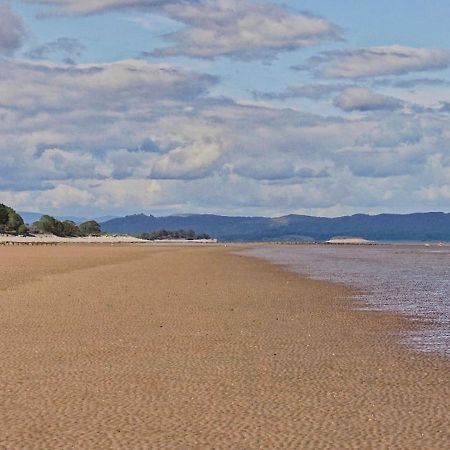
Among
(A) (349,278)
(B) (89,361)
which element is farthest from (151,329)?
(A) (349,278)

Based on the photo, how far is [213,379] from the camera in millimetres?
15742

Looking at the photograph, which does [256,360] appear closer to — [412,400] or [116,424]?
[412,400]

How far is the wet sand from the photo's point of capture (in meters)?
11.6

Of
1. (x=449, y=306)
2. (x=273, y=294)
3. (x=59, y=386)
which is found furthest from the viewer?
(x=273, y=294)

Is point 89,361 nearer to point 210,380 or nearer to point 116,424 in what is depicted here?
point 210,380

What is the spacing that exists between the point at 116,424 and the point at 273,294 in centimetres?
2453

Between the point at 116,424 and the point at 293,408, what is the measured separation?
306cm

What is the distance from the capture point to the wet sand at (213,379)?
11.6 metres

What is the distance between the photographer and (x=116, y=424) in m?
12.2

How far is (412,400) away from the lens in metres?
14.0

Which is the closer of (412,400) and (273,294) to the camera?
(412,400)

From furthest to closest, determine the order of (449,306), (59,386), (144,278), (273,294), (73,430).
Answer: (144,278)
(273,294)
(449,306)
(59,386)
(73,430)

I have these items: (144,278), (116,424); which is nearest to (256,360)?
(116,424)

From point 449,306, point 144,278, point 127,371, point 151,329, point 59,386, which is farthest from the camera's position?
point 144,278
